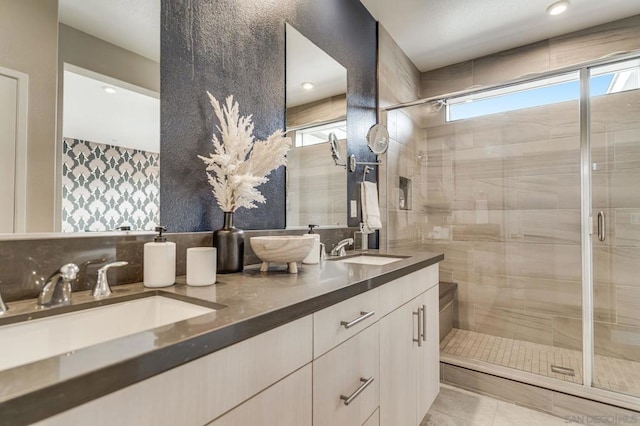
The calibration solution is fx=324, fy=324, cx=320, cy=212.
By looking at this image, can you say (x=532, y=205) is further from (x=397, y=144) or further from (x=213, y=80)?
(x=213, y=80)

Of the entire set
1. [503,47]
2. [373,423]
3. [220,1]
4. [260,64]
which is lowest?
[373,423]

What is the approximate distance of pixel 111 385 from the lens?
427 millimetres

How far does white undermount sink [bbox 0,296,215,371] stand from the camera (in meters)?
0.61

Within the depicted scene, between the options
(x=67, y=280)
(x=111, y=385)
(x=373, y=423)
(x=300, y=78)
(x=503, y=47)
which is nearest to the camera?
(x=111, y=385)

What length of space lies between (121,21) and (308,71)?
1.00 m

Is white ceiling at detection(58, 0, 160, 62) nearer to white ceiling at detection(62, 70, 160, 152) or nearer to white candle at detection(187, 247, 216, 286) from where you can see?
white ceiling at detection(62, 70, 160, 152)

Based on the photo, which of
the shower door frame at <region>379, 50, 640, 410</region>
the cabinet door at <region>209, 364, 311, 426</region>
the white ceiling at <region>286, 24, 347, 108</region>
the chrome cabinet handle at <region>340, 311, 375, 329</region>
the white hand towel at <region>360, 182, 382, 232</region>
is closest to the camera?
the cabinet door at <region>209, 364, 311, 426</region>

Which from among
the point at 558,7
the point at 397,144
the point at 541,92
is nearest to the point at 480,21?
the point at 558,7

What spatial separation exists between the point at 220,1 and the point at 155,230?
3.09 ft

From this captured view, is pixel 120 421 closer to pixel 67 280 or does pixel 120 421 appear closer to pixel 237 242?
pixel 67 280

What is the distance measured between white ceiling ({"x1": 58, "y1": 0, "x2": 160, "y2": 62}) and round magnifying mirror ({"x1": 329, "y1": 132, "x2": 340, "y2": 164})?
112cm

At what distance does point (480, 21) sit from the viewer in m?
2.48

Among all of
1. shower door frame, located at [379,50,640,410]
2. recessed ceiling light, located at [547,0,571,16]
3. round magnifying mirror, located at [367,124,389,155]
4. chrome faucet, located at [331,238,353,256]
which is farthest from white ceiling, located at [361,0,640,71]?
chrome faucet, located at [331,238,353,256]

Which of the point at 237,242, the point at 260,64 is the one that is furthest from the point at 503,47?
the point at 237,242
